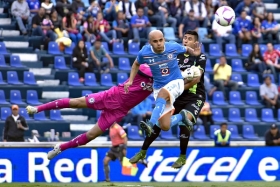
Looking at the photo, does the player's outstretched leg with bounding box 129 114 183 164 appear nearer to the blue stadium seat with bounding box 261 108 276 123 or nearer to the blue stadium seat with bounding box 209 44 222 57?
the blue stadium seat with bounding box 261 108 276 123

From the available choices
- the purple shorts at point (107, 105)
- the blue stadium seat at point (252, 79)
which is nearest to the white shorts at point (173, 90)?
the purple shorts at point (107, 105)

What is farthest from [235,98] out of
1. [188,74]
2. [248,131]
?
[188,74]

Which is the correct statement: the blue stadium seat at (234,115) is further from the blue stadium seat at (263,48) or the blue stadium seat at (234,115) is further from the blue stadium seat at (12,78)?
the blue stadium seat at (12,78)

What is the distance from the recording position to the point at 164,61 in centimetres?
1591

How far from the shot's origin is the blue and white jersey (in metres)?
15.9

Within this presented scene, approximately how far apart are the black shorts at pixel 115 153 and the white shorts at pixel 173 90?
7.04m

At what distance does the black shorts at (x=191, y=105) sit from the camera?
1661 centimetres

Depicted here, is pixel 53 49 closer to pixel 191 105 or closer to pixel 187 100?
pixel 187 100

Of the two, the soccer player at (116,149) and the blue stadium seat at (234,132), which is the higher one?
the soccer player at (116,149)

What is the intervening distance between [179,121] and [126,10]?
560 inches

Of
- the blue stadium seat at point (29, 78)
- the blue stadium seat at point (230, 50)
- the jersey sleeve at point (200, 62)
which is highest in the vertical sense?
the jersey sleeve at point (200, 62)

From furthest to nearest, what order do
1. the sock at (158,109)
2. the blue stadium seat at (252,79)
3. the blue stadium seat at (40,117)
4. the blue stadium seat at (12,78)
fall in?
the blue stadium seat at (252,79)
the blue stadium seat at (12,78)
the blue stadium seat at (40,117)
the sock at (158,109)

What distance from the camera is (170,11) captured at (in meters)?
30.9

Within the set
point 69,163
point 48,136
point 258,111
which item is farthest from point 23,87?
point 258,111
